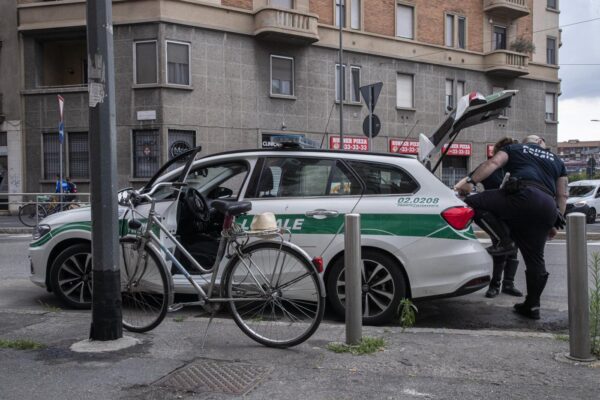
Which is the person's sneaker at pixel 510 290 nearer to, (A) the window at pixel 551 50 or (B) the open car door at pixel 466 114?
(B) the open car door at pixel 466 114

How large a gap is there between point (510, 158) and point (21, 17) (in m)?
21.8

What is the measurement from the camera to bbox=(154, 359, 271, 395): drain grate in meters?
3.43

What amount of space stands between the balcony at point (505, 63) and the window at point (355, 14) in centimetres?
819

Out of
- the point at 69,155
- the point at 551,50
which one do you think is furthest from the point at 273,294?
the point at 551,50

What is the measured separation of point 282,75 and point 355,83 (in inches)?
146

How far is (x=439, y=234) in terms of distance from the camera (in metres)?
5.10

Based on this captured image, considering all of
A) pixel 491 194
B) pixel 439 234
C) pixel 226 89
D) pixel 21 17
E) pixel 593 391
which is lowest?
pixel 593 391

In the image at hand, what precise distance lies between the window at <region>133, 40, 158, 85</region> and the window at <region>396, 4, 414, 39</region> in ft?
38.7

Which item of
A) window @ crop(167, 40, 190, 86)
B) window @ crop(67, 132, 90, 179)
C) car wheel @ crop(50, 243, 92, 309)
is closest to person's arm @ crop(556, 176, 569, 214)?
car wheel @ crop(50, 243, 92, 309)

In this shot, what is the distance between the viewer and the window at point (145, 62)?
20.7 m

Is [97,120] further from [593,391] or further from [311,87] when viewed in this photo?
[311,87]

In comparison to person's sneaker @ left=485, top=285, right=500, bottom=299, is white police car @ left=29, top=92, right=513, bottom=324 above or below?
above

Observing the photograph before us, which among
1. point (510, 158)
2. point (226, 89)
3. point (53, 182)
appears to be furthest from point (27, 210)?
point (510, 158)

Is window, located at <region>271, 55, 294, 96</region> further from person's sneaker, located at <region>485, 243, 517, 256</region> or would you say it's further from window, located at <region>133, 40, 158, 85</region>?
person's sneaker, located at <region>485, 243, 517, 256</region>
